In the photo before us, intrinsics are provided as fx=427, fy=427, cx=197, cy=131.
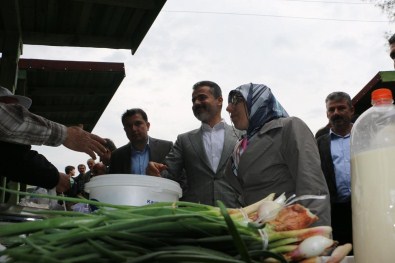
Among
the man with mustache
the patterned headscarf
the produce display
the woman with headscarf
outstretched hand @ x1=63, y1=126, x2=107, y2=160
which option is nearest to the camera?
the produce display

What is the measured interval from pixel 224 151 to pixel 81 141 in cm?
224

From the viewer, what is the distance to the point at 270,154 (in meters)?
2.61

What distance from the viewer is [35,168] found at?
8.11 ft

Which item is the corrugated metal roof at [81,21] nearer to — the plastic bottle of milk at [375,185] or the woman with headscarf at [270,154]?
the woman with headscarf at [270,154]

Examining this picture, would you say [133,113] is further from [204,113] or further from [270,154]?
[270,154]

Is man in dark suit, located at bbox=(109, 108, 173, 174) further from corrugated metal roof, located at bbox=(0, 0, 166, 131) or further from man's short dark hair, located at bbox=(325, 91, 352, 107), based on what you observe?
man's short dark hair, located at bbox=(325, 91, 352, 107)

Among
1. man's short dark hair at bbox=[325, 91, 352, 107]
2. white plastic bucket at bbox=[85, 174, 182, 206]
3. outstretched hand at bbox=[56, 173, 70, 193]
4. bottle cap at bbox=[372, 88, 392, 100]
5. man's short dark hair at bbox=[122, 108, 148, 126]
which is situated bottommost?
white plastic bucket at bbox=[85, 174, 182, 206]

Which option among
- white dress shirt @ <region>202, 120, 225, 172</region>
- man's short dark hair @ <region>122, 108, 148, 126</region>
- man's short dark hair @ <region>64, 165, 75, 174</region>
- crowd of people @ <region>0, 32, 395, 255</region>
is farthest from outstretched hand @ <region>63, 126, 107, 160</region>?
man's short dark hair @ <region>64, 165, 75, 174</region>

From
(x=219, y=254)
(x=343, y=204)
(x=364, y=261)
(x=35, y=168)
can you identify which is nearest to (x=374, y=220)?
(x=364, y=261)

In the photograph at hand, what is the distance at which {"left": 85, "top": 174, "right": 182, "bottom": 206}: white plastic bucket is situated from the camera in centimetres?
132

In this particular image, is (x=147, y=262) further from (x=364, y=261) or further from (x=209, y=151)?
(x=209, y=151)

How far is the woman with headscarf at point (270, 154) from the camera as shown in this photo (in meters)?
2.36

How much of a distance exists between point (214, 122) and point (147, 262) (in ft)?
11.8

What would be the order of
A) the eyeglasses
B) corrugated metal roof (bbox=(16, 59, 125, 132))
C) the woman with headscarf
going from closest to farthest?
the woman with headscarf, the eyeglasses, corrugated metal roof (bbox=(16, 59, 125, 132))
